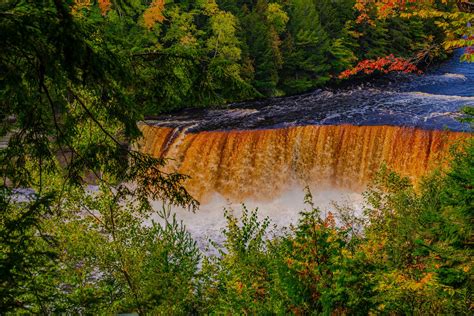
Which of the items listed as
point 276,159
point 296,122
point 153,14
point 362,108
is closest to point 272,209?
point 276,159

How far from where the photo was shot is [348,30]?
37.7 metres

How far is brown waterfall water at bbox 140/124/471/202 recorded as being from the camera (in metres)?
18.8

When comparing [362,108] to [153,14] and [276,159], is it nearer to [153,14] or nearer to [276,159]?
[276,159]

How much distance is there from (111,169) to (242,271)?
367 centimetres

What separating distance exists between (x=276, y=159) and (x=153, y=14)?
13903 mm

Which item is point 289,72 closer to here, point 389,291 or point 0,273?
point 389,291

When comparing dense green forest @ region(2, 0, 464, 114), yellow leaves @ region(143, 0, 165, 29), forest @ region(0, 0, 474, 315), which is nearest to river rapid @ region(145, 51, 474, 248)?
dense green forest @ region(2, 0, 464, 114)

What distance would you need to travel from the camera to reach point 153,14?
28031mm

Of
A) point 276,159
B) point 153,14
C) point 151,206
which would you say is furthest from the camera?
point 153,14

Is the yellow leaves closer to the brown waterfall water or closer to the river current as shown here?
the river current

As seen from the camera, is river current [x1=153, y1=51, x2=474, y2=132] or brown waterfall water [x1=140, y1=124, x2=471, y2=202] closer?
brown waterfall water [x1=140, y1=124, x2=471, y2=202]

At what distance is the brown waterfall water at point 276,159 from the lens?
18844 millimetres

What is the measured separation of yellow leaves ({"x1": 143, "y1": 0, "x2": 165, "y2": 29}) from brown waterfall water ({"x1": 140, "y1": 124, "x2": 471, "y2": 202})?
11.0m

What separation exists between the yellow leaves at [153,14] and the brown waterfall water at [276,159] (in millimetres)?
10996
